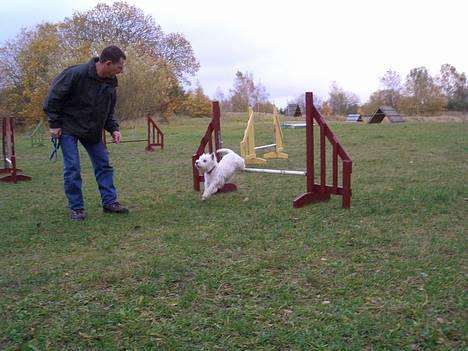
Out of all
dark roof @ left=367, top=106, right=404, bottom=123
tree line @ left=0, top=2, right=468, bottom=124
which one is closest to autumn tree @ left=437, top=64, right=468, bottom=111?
tree line @ left=0, top=2, right=468, bottom=124

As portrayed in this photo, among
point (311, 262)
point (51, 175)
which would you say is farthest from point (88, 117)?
A: point (51, 175)

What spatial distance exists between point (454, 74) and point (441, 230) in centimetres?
4937

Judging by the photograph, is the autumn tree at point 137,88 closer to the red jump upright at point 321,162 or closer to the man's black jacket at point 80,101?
the man's black jacket at point 80,101

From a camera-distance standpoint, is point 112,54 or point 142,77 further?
point 142,77

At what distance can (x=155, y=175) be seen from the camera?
25.4ft

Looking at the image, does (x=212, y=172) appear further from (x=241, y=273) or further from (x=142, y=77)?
(x=142, y=77)

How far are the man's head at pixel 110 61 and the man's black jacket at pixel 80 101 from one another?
0.26ft

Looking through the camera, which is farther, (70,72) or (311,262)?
(70,72)

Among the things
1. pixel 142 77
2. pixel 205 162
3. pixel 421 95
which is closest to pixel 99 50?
pixel 142 77

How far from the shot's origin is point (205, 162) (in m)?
5.57

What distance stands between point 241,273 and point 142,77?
Answer: 25.9m

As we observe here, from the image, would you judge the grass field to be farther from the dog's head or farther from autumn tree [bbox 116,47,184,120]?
autumn tree [bbox 116,47,184,120]

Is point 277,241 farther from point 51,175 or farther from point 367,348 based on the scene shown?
point 51,175

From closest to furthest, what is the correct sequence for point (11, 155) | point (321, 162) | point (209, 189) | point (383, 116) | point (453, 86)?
1. point (321, 162)
2. point (209, 189)
3. point (11, 155)
4. point (383, 116)
5. point (453, 86)
